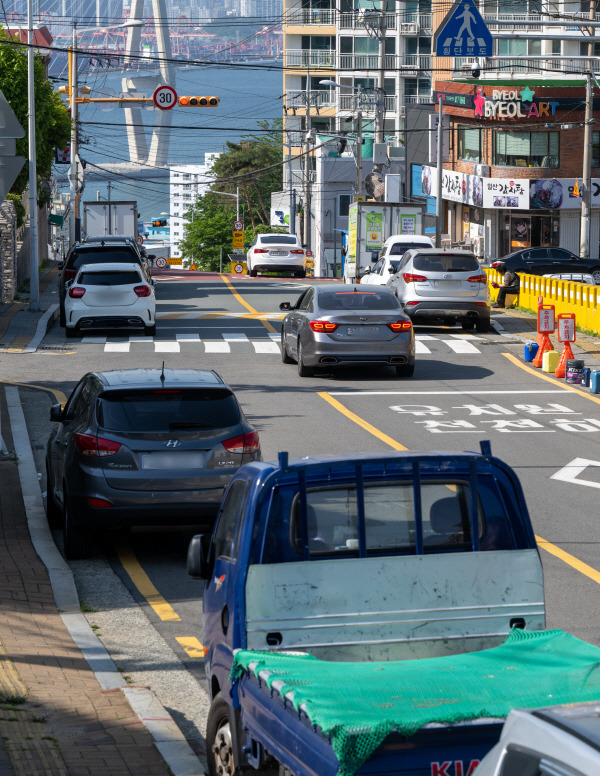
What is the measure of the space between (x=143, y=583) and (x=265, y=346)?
1622cm

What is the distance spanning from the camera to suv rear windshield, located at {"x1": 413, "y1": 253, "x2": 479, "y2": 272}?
88.5 feet

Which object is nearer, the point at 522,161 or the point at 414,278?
the point at 414,278

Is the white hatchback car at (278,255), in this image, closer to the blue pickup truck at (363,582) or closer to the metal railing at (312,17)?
the blue pickup truck at (363,582)

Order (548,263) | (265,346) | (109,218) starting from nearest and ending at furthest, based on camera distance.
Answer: (265,346) < (548,263) < (109,218)

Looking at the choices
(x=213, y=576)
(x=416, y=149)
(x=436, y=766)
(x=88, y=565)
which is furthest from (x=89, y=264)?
(x=416, y=149)

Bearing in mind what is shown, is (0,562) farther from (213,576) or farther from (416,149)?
(416,149)

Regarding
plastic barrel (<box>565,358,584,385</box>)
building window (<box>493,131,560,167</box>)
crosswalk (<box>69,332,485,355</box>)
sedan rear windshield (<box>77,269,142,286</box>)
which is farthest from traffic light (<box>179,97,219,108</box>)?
plastic barrel (<box>565,358,584,385</box>)

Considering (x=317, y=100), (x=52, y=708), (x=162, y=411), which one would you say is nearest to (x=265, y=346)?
(x=162, y=411)

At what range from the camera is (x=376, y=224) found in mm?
43875

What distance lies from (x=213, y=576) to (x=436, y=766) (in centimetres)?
202

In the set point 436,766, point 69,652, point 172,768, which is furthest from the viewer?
point 69,652

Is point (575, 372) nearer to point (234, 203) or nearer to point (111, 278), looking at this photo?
point (111, 278)

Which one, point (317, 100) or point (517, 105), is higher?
point (317, 100)

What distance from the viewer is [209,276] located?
2012 inches
